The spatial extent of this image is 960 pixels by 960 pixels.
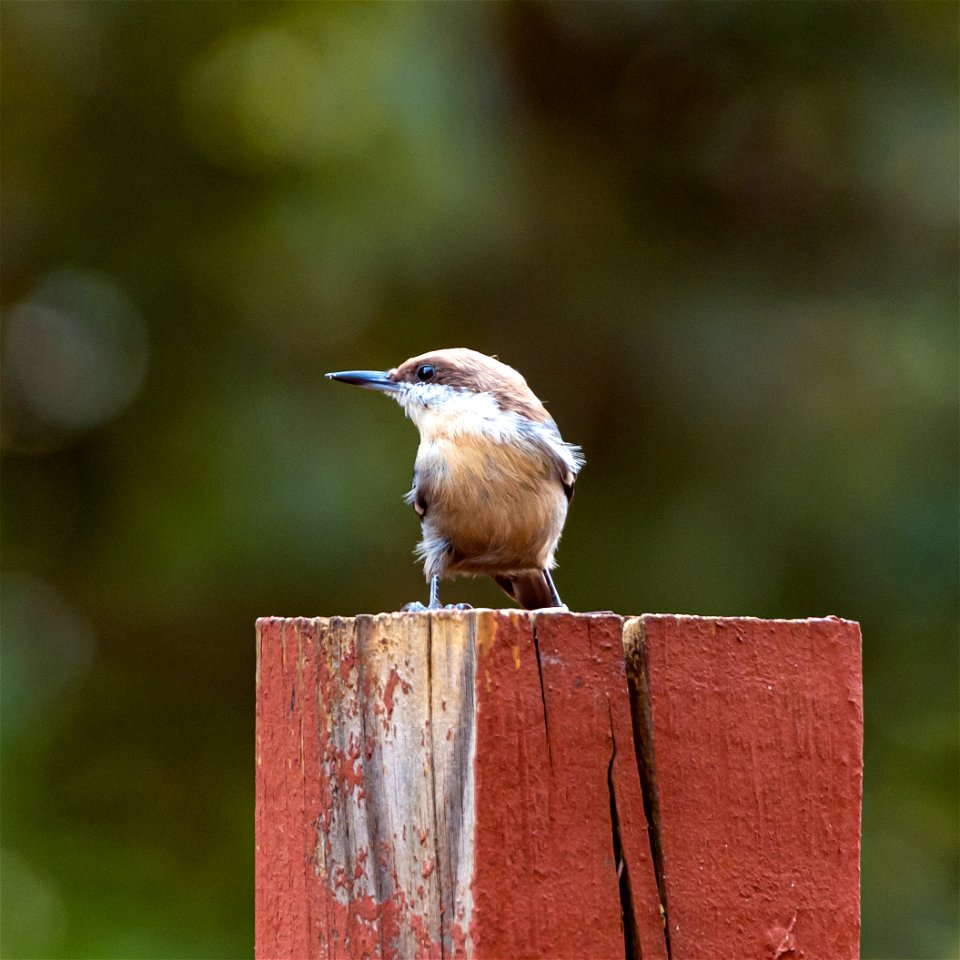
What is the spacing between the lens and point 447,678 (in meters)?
1.75

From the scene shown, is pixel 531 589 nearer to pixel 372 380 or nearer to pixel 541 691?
pixel 372 380

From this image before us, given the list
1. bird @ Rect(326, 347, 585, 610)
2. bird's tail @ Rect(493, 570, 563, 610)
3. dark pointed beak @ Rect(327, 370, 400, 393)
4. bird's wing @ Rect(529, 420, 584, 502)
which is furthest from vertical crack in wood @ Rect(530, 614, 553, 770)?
dark pointed beak @ Rect(327, 370, 400, 393)

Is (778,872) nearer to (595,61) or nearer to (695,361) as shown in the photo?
(695,361)

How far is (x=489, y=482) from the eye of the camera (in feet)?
12.8

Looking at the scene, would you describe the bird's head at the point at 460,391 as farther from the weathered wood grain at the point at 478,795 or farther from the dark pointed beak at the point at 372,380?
the weathered wood grain at the point at 478,795

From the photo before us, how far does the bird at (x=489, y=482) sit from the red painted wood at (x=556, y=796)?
1.99m

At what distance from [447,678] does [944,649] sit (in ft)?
14.7

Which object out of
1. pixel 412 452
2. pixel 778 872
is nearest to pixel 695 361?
pixel 412 452

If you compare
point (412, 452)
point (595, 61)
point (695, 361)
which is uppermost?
point (595, 61)

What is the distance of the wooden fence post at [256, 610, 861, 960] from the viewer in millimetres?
1720

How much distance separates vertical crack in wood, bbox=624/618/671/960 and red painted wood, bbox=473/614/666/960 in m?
0.01

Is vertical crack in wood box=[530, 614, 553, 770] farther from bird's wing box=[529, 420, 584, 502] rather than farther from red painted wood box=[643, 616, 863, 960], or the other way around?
bird's wing box=[529, 420, 584, 502]

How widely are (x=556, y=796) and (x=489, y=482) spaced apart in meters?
2.20

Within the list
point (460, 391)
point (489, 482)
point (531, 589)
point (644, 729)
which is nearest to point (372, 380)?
point (460, 391)
